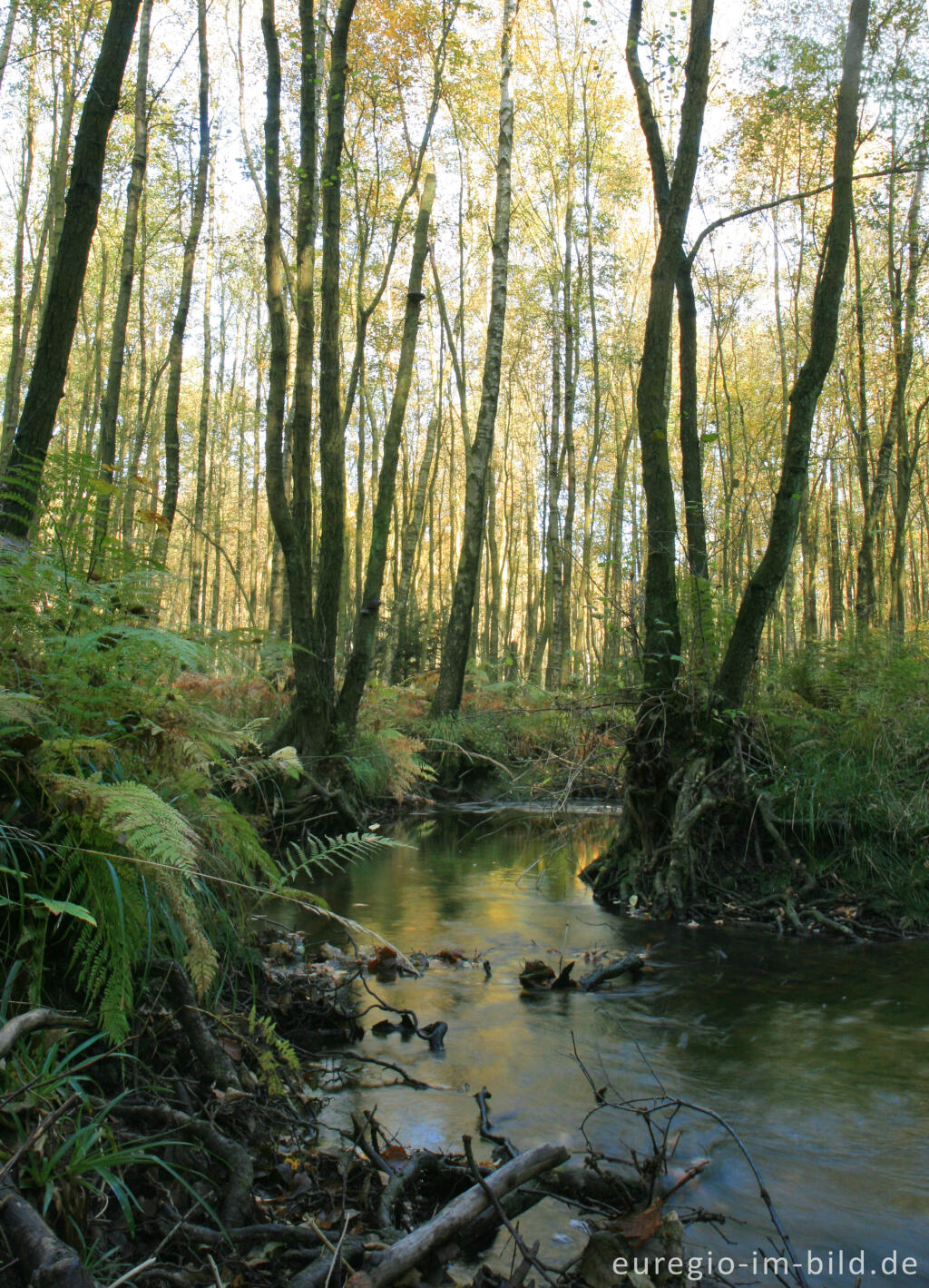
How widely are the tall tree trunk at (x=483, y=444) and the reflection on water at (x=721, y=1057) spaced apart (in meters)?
7.29

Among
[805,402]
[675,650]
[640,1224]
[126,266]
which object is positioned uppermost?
[126,266]

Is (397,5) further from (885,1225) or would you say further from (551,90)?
(885,1225)

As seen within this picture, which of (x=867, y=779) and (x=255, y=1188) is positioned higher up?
(x=867, y=779)

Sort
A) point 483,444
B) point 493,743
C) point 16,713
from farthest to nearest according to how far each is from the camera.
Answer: point 483,444
point 493,743
point 16,713

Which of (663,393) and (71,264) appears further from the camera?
(663,393)

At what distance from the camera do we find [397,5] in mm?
13789

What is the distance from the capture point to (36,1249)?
134 cm

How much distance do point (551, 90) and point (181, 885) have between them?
22571 millimetres

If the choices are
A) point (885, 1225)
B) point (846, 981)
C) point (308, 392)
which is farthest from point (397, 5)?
point (885, 1225)

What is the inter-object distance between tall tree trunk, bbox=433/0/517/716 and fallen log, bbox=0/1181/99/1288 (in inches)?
462

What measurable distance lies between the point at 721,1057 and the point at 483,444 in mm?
10834

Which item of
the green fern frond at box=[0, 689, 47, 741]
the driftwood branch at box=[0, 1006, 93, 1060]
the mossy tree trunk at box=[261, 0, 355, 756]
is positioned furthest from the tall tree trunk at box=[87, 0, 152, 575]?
the driftwood branch at box=[0, 1006, 93, 1060]

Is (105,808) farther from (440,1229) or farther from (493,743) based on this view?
(493,743)

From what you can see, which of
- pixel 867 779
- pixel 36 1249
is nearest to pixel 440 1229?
pixel 36 1249
